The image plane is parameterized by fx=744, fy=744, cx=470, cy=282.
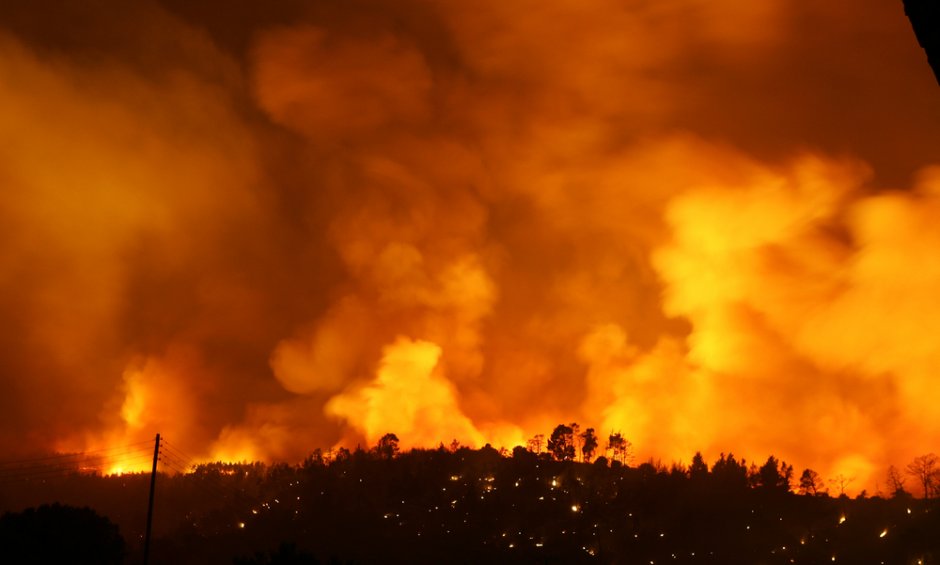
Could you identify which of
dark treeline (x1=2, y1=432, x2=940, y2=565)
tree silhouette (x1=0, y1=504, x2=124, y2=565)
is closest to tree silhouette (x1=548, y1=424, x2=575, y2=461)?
dark treeline (x1=2, y1=432, x2=940, y2=565)

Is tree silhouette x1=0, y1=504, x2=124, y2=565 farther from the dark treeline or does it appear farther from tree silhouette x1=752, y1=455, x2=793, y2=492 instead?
tree silhouette x1=752, y1=455, x2=793, y2=492

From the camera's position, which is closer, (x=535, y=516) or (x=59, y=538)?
(x=59, y=538)

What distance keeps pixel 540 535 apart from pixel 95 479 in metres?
138

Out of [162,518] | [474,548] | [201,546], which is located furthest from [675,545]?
[162,518]

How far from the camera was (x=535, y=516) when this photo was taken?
371 ft

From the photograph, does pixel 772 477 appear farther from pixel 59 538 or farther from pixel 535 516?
pixel 59 538

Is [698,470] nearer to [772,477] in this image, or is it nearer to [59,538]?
[772,477]

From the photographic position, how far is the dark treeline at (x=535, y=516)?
9744 cm

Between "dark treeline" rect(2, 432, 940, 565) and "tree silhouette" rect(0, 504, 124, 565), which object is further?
"dark treeline" rect(2, 432, 940, 565)

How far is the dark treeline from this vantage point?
97.4 metres

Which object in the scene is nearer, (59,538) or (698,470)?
(59,538)

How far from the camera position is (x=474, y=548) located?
9625 cm

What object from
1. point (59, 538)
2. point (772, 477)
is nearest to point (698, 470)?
point (772, 477)

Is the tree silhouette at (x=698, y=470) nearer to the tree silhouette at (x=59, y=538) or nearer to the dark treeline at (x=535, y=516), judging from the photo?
the dark treeline at (x=535, y=516)
